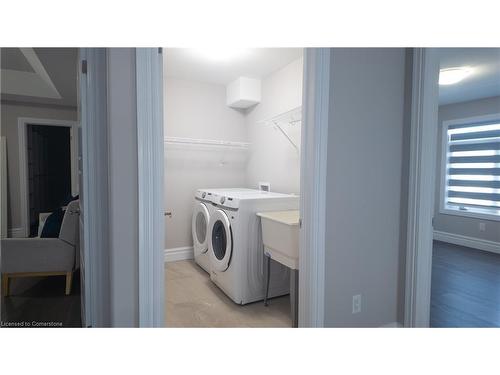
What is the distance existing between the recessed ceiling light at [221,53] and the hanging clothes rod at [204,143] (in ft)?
2.98

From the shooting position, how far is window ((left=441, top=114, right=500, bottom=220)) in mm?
4211

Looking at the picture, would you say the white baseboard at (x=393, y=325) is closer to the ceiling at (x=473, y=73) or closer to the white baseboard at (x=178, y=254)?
the ceiling at (x=473, y=73)

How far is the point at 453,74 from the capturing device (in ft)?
10.8

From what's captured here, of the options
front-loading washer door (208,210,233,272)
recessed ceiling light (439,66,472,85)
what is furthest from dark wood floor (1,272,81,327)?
recessed ceiling light (439,66,472,85)

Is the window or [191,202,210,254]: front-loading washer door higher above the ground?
→ the window

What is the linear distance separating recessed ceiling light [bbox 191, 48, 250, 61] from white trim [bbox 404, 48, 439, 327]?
5.33 feet

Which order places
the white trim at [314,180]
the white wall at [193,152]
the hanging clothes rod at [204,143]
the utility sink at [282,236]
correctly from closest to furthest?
the white trim at [314,180], the utility sink at [282,236], the hanging clothes rod at [204,143], the white wall at [193,152]

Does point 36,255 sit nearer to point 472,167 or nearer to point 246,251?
point 246,251

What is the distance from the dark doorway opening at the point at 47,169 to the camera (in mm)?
5152

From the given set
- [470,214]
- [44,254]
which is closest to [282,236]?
[44,254]

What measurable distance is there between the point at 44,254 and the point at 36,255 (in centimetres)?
7

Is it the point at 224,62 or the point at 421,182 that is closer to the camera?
the point at 421,182

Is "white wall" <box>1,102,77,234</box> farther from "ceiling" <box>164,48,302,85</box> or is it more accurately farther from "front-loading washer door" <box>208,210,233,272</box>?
"front-loading washer door" <box>208,210,233,272</box>

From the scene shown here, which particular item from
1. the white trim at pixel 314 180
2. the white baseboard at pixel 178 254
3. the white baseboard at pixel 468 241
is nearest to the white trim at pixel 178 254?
the white baseboard at pixel 178 254
